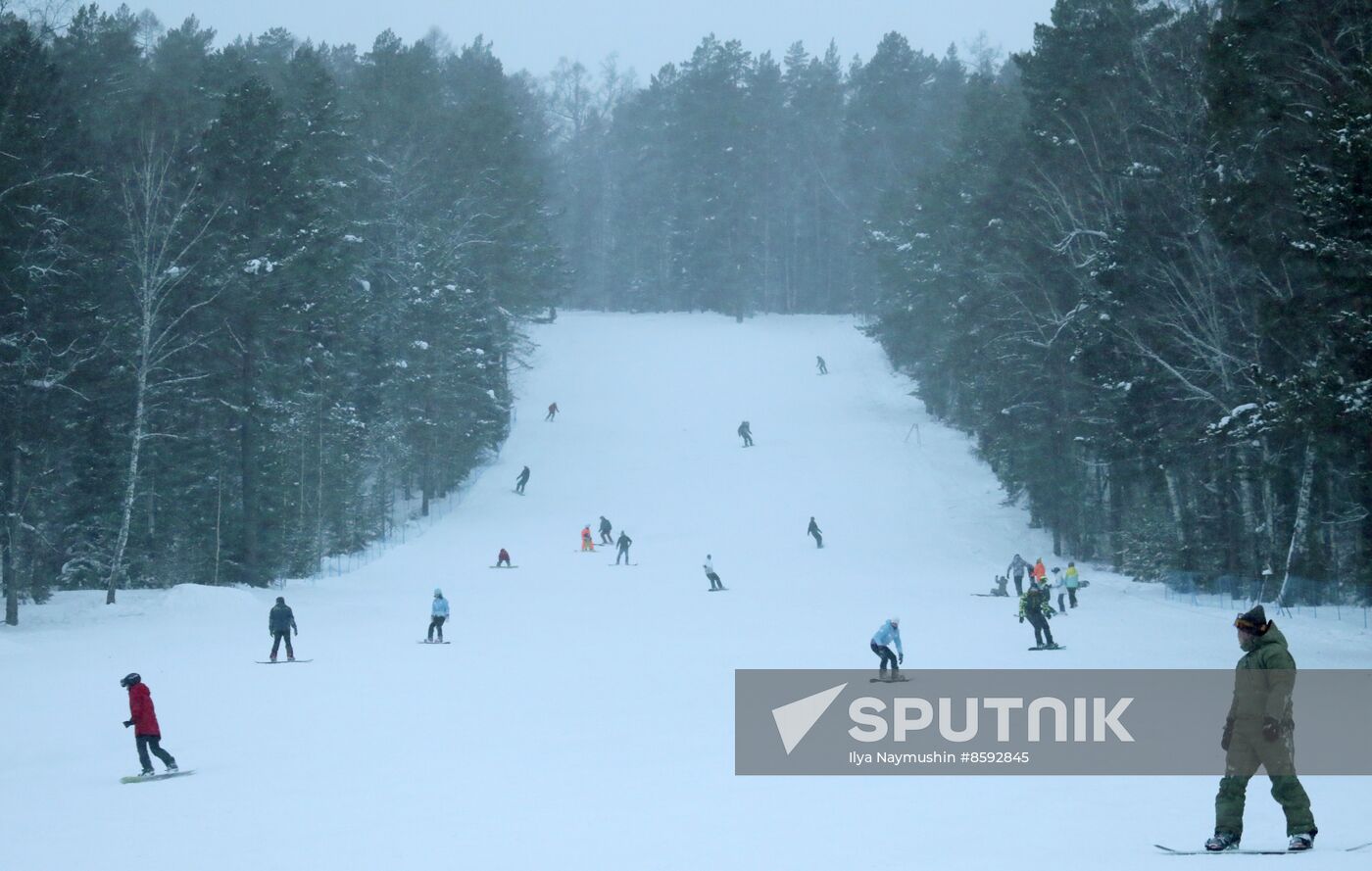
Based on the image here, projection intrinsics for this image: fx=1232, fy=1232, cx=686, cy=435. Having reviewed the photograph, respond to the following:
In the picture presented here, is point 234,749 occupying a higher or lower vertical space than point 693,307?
lower

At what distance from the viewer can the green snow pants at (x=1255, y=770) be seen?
793 cm

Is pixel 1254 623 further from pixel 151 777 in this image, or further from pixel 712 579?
pixel 712 579

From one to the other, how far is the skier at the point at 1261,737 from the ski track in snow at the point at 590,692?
39cm

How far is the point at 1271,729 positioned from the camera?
7859mm

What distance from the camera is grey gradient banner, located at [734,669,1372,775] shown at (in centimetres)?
1282

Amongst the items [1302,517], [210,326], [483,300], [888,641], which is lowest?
[888,641]

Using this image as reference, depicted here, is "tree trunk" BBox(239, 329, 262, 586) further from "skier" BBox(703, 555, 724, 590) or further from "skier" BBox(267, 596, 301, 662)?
"skier" BBox(703, 555, 724, 590)

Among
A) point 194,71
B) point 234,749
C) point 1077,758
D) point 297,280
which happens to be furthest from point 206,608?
point 194,71

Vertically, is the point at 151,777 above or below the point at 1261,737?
below

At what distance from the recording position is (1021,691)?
16109 millimetres

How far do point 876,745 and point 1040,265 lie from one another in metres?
25.3

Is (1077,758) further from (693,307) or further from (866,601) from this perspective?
(693,307)

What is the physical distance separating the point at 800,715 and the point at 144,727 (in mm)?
7800

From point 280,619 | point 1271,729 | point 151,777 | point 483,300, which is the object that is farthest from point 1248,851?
point 483,300
